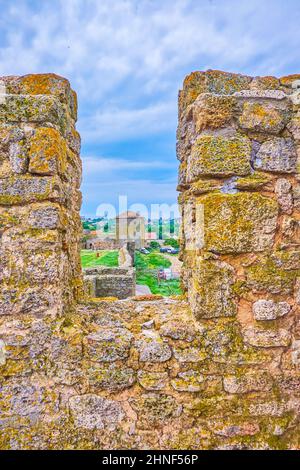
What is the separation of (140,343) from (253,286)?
948mm

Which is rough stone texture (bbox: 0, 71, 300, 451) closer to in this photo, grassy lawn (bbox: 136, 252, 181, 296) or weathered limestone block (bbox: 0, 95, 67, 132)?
weathered limestone block (bbox: 0, 95, 67, 132)

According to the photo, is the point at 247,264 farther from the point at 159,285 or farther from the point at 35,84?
the point at 159,285

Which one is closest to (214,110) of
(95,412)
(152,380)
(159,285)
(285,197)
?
(285,197)

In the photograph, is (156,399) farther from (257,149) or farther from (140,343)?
(257,149)

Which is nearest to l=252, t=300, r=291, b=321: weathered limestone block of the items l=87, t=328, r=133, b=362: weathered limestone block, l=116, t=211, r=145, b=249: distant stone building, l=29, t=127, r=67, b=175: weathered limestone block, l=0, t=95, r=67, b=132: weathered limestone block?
l=87, t=328, r=133, b=362: weathered limestone block

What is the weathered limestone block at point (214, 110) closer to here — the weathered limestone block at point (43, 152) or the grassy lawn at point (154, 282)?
the weathered limestone block at point (43, 152)

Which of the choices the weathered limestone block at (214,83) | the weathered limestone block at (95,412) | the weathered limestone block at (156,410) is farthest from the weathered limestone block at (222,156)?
the weathered limestone block at (95,412)

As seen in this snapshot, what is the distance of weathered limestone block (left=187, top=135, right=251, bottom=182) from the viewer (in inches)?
91.0

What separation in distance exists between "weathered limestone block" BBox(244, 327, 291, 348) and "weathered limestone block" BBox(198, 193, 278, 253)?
0.61 meters

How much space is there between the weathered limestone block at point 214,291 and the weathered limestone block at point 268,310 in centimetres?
20

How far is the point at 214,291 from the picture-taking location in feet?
7.58

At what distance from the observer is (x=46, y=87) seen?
7.98 ft

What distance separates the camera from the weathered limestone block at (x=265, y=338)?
90.8 inches

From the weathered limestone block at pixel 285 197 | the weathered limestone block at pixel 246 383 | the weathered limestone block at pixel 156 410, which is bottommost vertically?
the weathered limestone block at pixel 156 410
